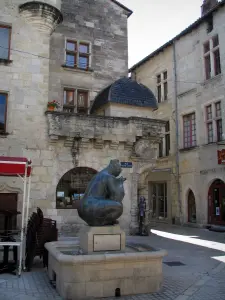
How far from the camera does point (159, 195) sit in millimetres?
23031

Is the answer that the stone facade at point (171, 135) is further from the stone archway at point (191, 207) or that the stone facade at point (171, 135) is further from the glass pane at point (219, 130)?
the glass pane at point (219, 130)

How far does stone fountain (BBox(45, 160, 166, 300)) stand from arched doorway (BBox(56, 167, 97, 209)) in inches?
248

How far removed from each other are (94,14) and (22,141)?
8097 mm

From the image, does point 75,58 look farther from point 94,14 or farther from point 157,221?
point 157,221

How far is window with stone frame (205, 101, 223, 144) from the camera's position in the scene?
17.7m

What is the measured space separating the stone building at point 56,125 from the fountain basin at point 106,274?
719cm

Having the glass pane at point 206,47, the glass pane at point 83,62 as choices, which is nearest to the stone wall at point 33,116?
the glass pane at point 83,62

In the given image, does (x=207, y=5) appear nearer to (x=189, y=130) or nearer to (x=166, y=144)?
(x=189, y=130)

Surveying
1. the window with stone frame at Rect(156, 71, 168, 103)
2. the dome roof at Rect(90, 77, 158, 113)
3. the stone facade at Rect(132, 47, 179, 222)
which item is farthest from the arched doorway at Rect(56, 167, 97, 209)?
the window with stone frame at Rect(156, 71, 168, 103)

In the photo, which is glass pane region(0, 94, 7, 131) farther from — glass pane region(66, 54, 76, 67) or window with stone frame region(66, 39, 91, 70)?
glass pane region(66, 54, 76, 67)

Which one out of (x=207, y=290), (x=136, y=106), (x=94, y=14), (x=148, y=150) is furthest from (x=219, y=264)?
(x=94, y=14)

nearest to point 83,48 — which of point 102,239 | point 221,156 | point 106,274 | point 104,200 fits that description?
point 221,156

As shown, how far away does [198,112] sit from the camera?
752 inches

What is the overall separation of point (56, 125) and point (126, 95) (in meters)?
3.59
